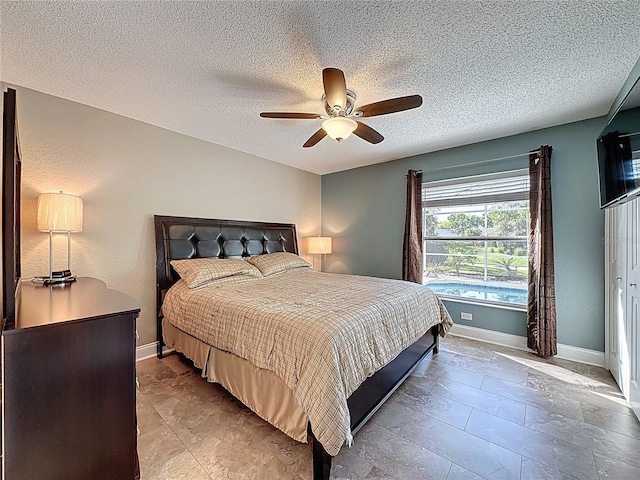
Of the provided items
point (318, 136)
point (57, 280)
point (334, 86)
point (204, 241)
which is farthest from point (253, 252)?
point (334, 86)

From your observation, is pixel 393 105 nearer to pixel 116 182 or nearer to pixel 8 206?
pixel 8 206

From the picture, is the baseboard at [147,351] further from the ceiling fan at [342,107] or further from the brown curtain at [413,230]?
the brown curtain at [413,230]

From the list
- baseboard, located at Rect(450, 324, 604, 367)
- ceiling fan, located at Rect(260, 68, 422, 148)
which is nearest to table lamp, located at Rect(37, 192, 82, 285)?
ceiling fan, located at Rect(260, 68, 422, 148)

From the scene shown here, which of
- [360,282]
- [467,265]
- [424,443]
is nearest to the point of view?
[424,443]

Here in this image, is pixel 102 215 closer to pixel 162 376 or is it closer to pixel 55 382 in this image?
pixel 162 376

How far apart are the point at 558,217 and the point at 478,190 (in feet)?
2.86

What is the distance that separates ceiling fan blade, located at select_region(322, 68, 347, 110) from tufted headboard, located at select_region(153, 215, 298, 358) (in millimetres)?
2215

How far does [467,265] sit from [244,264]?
2.87 m

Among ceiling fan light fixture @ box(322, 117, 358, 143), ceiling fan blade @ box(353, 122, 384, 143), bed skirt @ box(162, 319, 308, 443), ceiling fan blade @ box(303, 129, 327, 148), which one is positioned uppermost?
ceiling fan blade @ box(303, 129, 327, 148)

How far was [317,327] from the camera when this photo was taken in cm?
155

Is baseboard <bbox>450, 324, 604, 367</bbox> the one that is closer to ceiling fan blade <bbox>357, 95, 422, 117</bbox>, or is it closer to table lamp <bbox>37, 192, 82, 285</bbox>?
ceiling fan blade <bbox>357, 95, 422, 117</bbox>

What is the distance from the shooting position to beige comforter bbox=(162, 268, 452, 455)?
4.66ft

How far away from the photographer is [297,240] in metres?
4.74

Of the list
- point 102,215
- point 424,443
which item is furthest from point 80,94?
point 424,443
